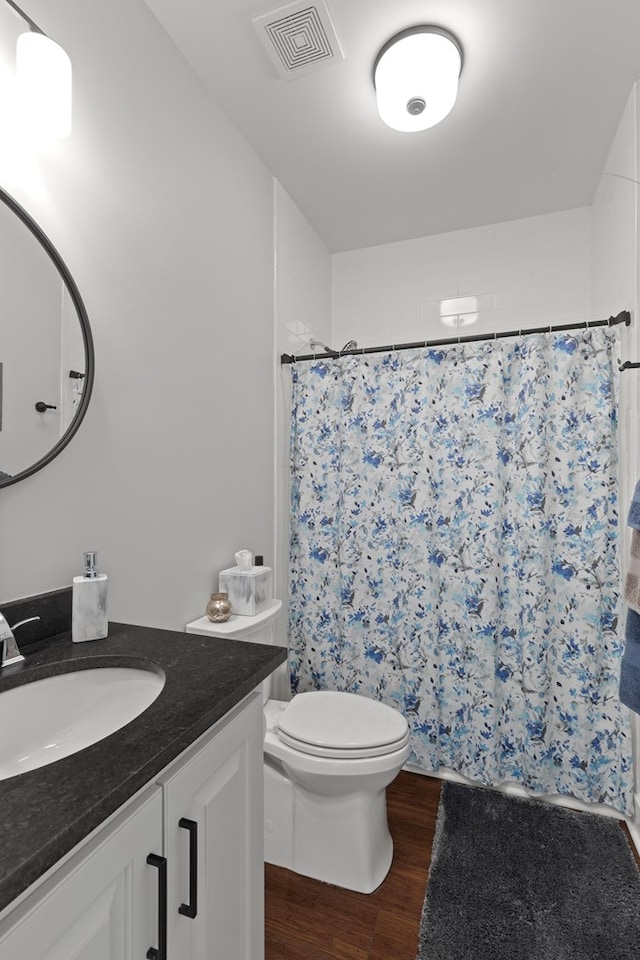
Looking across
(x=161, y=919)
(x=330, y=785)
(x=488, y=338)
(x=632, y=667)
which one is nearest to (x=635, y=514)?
(x=632, y=667)

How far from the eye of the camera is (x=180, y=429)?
155 centimetres

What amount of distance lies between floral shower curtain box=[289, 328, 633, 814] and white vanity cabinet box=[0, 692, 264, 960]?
3.92ft

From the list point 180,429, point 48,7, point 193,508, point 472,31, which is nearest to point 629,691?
point 193,508

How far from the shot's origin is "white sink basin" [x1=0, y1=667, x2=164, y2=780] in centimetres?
81

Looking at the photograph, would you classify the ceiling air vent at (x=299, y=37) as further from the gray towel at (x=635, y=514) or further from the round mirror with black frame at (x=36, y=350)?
the gray towel at (x=635, y=514)

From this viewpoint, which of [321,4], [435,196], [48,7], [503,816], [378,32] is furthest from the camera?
[435,196]

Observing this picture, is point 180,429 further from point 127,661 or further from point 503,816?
point 503,816

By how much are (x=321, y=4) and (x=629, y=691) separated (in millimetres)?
1988

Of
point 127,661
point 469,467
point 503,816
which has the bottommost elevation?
point 503,816

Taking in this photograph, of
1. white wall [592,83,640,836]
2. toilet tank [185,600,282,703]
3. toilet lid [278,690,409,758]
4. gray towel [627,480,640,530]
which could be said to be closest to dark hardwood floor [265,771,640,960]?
toilet lid [278,690,409,758]

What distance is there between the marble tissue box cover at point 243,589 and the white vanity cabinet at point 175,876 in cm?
70

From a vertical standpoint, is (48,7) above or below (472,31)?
below

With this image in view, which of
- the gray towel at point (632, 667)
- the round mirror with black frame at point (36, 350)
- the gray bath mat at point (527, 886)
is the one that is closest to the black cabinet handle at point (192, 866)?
the round mirror with black frame at point (36, 350)

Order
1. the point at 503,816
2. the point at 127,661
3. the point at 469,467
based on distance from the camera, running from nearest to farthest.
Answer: the point at 127,661 → the point at 503,816 → the point at 469,467
